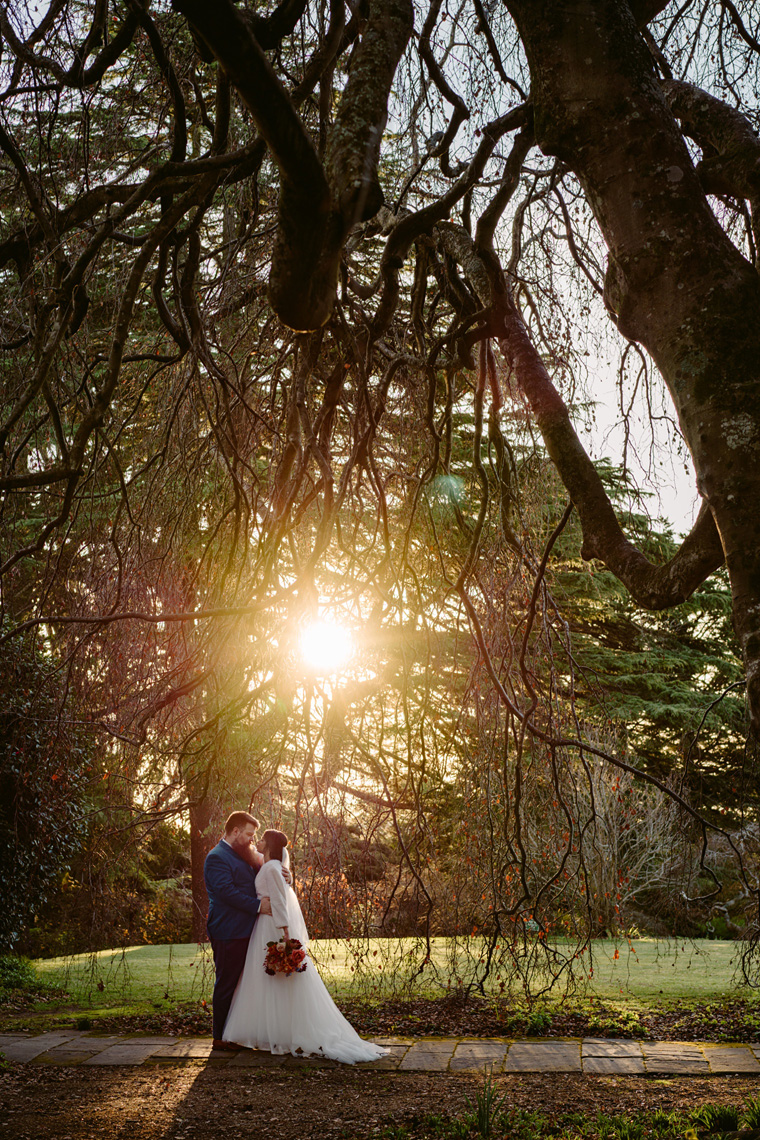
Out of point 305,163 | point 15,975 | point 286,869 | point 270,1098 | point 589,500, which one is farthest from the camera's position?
point 15,975

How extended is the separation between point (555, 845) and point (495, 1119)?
2.69m

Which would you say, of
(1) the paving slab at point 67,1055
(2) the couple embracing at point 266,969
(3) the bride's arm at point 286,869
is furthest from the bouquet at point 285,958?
(1) the paving slab at point 67,1055

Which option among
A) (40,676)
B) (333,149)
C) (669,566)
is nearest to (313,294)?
(333,149)

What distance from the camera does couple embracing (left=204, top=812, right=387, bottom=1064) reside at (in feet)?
17.8

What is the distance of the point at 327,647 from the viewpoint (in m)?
3.88

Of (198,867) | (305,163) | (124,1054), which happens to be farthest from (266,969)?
(198,867)

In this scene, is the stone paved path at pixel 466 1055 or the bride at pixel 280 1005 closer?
the stone paved path at pixel 466 1055

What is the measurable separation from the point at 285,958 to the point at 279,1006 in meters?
0.39

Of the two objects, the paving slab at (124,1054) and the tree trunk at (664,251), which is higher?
the tree trunk at (664,251)

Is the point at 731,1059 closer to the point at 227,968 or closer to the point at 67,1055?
the point at 227,968

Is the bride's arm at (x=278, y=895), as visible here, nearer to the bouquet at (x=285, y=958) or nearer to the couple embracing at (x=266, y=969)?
the couple embracing at (x=266, y=969)

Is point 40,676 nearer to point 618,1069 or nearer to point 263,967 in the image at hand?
point 263,967

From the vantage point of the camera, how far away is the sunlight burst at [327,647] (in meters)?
3.67

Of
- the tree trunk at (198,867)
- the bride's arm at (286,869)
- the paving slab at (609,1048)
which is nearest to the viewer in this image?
the paving slab at (609,1048)
